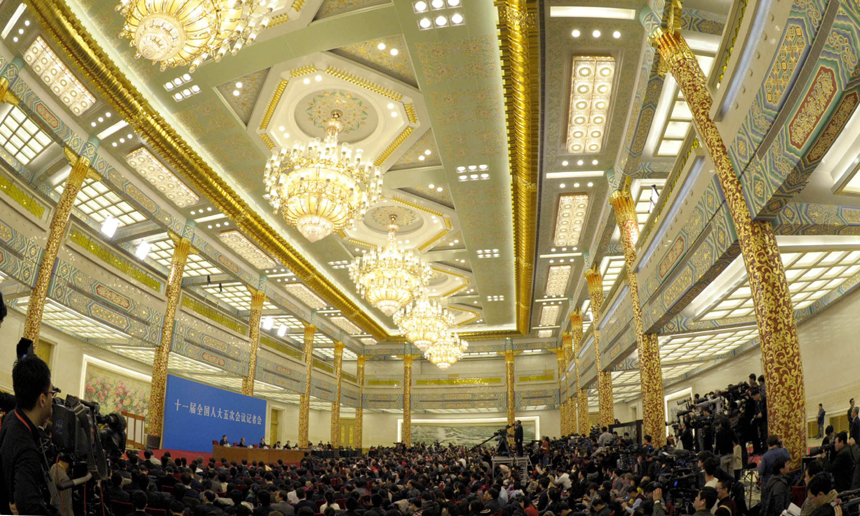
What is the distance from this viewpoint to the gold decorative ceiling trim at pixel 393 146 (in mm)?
9998

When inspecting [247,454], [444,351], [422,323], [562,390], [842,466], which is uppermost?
[422,323]

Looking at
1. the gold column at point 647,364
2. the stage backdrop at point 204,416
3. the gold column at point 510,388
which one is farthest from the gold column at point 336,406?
→ the gold column at point 647,364

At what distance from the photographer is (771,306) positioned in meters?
4.73

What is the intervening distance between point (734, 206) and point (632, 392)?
64.6 feet

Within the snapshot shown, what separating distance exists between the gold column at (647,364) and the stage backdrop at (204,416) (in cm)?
966

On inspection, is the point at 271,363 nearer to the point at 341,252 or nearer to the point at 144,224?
the point at 341,252

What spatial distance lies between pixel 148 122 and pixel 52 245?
259 cm

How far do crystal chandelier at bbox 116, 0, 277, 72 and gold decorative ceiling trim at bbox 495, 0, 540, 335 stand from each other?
2.88 meters

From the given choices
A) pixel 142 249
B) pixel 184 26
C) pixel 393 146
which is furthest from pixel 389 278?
pixel 142 249

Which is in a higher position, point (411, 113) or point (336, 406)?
point (411, 113)

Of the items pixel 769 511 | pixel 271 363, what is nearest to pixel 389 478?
pixel 769 511

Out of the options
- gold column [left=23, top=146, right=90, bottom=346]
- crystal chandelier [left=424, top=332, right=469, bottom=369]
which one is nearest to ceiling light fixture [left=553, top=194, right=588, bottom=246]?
crystal chandelier [left=424, top=332, right=469, bottom=369]

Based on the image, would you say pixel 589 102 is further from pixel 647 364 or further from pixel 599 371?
pixel 599 371

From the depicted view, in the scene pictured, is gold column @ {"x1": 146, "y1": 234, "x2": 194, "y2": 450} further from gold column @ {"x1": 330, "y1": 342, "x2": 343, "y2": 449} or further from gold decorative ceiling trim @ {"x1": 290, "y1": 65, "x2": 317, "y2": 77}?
gold column @ {"x1": 330, "y1": 342, "x2": 343, "y2": 449}
